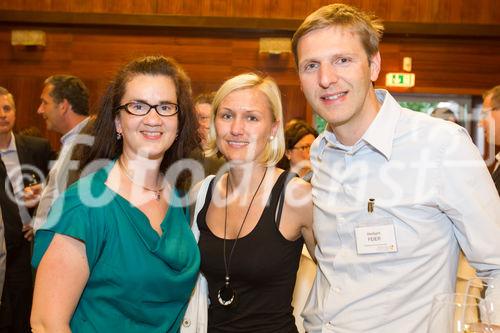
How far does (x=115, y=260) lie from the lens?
1697 mm

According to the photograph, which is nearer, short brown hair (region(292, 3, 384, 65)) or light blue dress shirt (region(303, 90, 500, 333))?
light blue dress shirt (region(303, 90, 500, 333))

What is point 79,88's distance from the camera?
452cm

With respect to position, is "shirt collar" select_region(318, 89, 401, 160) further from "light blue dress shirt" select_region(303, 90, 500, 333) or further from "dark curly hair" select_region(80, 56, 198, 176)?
"dark curly hair" select_region(80, 56, 198, 176)

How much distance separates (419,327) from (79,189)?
1.12 meters

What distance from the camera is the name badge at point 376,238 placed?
1.66 m

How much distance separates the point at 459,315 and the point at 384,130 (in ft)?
3.10

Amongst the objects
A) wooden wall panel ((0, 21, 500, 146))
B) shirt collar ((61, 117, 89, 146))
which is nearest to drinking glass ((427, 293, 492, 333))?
shirt collar ((61, 117, 89, 146))

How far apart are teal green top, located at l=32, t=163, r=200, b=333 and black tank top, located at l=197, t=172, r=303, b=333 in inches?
10.3

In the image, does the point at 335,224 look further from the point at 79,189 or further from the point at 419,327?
the point at 79,189

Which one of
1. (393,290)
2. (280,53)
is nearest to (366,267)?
(393,290)

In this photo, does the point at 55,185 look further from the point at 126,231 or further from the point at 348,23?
the point at 348,23

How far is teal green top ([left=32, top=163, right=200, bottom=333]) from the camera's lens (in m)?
1.64

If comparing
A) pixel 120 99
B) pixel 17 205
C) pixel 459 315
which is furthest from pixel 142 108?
pixel 17 205

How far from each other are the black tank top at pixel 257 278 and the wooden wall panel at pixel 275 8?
17.5 ft
